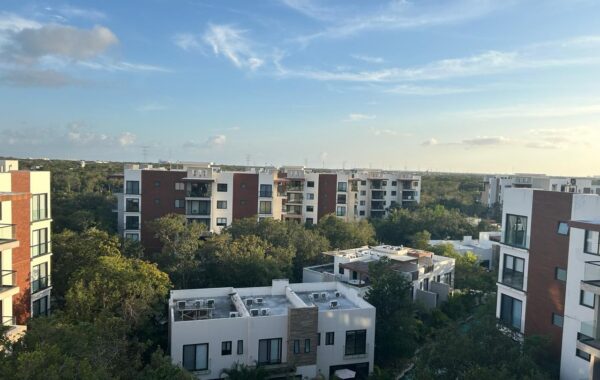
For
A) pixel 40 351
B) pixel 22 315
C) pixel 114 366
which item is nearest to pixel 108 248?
pixel 22 315

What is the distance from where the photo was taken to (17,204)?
2292 cm

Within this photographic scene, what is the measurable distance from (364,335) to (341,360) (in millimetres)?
1772

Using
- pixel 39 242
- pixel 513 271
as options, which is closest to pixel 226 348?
pixel 39 242

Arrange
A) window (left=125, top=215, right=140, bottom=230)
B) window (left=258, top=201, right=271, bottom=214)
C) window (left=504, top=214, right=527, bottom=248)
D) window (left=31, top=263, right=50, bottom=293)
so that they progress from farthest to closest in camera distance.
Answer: window (left=258, top=201, right=271, bottom=214) → window (left=125, top=215, right=140, bottom=230) → window (left=31, top=263, right=50, bottom=293) → window (left=504, top=214, right=527, bottom=248)

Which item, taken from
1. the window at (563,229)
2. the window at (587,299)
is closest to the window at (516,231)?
the window at (563,229)

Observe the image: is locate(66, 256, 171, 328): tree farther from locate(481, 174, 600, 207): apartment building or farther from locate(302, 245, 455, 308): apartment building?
locate(481, 174, 600, 207): apartment building

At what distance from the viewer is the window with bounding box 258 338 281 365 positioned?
77.0 feet

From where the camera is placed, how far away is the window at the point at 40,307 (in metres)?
24.6

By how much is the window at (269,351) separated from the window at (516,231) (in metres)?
12.6

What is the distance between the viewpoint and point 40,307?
25.2 meters

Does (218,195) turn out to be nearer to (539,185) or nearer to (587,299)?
(539,185)

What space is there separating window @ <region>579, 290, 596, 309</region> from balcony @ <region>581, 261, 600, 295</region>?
4272 millimetres

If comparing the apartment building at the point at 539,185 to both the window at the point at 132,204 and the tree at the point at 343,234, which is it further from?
the window at the point at 132,204

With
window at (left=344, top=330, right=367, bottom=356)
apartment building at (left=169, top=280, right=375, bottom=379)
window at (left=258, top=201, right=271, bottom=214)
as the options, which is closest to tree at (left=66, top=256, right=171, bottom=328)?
apartment building at (left=169, top=280, right=375, bottom=379)
